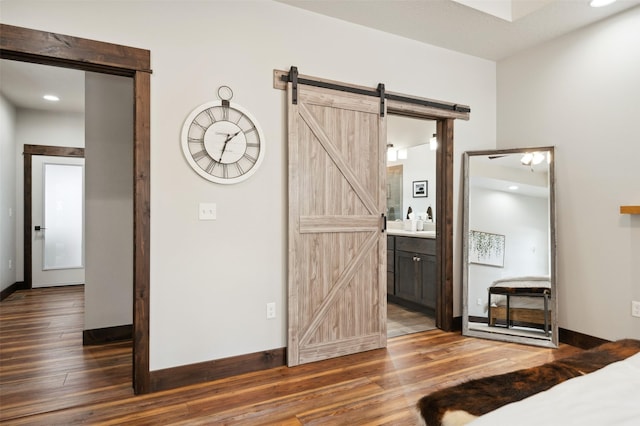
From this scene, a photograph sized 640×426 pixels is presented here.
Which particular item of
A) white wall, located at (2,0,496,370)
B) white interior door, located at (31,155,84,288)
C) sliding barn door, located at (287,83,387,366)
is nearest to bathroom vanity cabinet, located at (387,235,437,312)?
sliding barn door, located at (287,83,387,366)

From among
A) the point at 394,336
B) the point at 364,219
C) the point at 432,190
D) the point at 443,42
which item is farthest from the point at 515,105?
the point at 394,336

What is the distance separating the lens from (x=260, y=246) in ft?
9.32

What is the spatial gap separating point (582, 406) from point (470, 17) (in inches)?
119

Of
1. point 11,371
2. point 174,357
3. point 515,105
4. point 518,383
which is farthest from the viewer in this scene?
point 515,105

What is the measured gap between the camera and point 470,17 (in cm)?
309

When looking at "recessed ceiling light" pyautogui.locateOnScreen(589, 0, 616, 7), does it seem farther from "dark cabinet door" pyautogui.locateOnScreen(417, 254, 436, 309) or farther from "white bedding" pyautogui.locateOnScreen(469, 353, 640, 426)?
"white bedding" pyautogui.locateOnScreen(469, 353, 640, 426)

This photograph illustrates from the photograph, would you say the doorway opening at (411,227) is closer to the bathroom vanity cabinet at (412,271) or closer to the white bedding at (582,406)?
the bathroom vanity cabinet at (412,271)

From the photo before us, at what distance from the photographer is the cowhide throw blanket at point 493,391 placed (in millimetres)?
1137

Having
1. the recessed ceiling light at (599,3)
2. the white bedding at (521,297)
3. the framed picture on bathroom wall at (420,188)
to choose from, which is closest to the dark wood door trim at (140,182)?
the white bedding at (521,297)

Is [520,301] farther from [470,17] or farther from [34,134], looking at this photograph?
[34,134]

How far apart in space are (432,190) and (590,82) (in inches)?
88.7

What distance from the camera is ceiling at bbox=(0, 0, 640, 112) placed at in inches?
114

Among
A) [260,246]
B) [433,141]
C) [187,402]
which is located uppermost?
[433,141]

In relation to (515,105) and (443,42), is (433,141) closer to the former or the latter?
(515,105)
